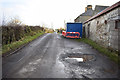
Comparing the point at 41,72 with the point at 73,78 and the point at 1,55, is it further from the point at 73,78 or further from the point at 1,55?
the point at 1,55

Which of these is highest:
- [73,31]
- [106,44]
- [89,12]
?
[89,12]

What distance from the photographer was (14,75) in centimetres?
407

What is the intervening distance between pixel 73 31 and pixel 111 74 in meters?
11.8

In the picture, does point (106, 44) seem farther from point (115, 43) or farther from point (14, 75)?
point (14, 75)

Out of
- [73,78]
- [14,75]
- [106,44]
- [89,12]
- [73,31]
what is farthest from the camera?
[89,12]

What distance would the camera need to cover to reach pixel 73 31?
51.0 feet

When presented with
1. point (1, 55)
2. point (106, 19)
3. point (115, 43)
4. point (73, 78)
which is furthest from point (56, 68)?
point (106, 19)

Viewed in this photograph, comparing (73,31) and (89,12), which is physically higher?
(89,12)

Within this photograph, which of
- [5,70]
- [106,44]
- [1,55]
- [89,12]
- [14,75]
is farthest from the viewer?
[89,12]

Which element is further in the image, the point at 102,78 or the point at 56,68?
the point at 56,68

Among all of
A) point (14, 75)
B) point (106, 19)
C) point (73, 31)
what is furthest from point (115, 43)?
point (73, 31)

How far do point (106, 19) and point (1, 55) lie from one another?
8.70m

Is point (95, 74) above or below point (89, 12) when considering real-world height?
below

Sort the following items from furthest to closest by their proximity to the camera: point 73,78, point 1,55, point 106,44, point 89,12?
point 89,12, point 106,44, point 1,55, point 73,78
